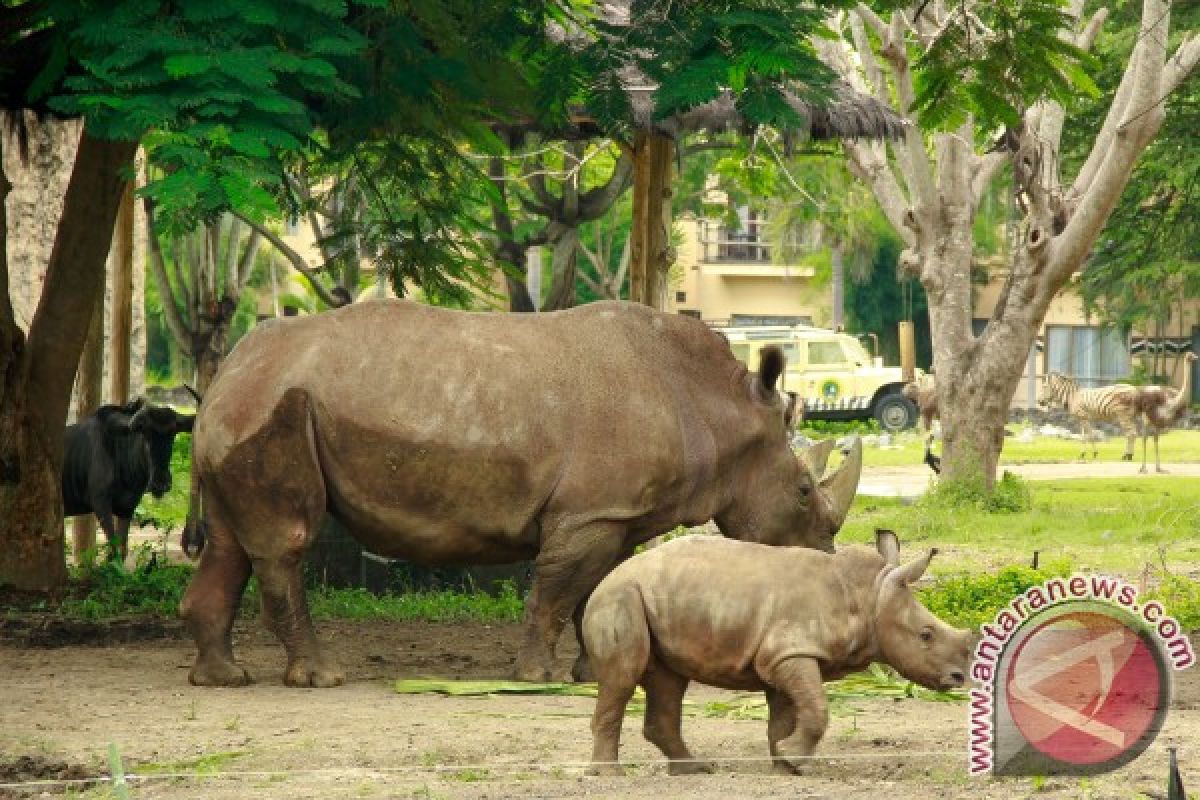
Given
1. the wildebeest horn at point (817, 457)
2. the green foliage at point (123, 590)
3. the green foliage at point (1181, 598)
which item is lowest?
the green foliage at point (1181, 598)

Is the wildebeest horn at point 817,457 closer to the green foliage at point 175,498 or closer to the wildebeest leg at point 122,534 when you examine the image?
the wildebeest leg at point 122,534

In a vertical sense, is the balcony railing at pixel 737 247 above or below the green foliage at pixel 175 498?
above

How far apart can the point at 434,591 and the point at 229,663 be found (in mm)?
3610

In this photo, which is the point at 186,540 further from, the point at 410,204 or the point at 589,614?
the point at 589,614

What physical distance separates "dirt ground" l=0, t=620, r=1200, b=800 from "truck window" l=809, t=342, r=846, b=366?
2925cm

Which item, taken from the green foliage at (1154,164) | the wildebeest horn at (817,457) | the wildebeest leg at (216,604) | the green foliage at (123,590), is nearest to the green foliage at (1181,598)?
the wildebeest horn at (817,457)

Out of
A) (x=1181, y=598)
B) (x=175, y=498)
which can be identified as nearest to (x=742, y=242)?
(x=175, y=498)

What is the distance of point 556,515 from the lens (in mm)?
9711

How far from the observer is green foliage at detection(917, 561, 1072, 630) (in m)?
11.6

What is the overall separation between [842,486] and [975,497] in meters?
9.60

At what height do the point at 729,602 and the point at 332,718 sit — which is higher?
the point at 729,602

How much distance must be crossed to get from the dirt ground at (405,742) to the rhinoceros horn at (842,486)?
137 centimetres

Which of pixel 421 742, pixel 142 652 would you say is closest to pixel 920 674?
pixel 421 742

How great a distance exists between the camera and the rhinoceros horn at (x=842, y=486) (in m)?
10.4
